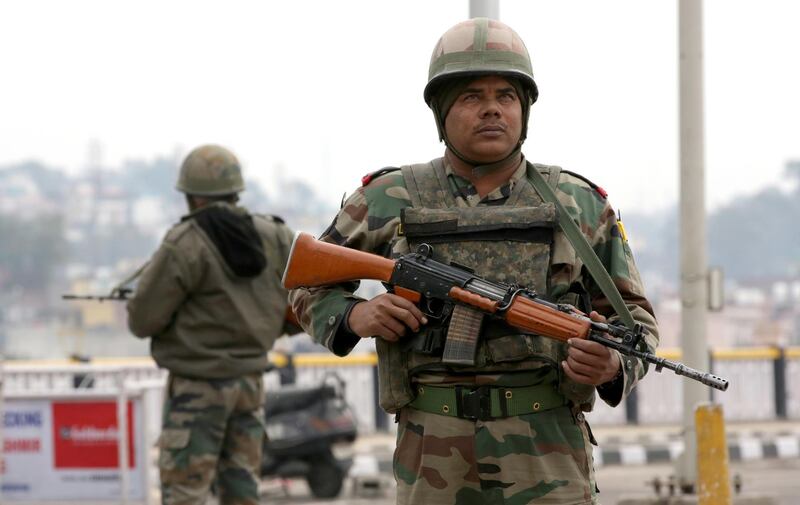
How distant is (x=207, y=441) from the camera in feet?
24.0

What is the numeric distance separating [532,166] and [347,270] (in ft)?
1.91

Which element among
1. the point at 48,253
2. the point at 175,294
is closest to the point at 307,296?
the point at 175,294

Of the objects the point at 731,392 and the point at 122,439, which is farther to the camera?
the point at 731,392

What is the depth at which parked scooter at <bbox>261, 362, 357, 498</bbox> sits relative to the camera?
10648 millimetres

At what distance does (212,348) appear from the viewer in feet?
24.0

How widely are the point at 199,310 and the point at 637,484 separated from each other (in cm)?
537

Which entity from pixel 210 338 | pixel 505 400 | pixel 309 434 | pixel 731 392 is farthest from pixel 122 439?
pixel 731 392

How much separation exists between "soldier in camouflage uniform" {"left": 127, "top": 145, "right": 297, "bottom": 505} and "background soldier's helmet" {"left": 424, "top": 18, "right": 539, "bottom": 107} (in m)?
3.21

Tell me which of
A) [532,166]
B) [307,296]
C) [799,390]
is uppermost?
[532,166]

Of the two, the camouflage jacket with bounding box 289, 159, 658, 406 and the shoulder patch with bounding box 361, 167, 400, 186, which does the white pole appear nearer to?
the camouflage jacket with bounding box 289, 159, 658, 406

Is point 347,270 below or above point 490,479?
above

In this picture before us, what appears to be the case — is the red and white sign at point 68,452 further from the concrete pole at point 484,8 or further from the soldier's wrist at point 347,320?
the soldier's wrist at point 347,320

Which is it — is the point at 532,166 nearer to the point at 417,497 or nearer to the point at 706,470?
the point at 417,497

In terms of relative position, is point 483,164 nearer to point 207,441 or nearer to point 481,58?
point 481,58
